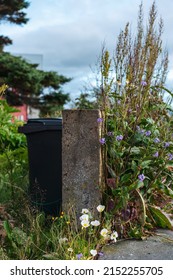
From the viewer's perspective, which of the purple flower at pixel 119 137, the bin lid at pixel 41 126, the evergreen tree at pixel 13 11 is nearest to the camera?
the purple flower at pixel 119 137

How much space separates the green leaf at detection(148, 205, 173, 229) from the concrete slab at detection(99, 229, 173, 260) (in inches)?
6.8

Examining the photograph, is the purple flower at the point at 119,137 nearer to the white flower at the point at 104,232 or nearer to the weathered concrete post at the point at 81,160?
the weathered concrete post at the point at 81,160

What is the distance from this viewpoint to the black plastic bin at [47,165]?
15.3ft

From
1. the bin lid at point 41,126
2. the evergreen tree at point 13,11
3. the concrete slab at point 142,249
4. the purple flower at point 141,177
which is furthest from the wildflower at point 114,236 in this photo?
the evergreen tree at point 13,11

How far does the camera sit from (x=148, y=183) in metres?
4.21

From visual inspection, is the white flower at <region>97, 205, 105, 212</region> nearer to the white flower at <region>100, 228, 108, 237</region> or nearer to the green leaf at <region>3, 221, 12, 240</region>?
the white flower at <region>100, 228, 108, 237</region>

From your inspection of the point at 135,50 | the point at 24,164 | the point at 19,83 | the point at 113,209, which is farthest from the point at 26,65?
the point at 113,209

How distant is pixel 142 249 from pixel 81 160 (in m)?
0.94

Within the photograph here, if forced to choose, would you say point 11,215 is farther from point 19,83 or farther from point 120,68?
point 19,83

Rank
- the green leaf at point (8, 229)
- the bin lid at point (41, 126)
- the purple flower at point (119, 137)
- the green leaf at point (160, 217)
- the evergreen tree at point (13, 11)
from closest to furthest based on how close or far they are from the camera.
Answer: the green leaf at point (8, 229) → the purple flower at point (119, 137) → the green leaf at point (160, 217) → the bin lid at point (41, 126) → the evergreen tree at point (13, 11)

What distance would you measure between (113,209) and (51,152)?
1032 mm

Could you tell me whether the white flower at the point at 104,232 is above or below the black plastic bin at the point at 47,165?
below

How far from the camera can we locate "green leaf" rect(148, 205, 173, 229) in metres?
4.30

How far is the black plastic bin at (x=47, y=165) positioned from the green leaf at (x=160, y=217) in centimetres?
94
